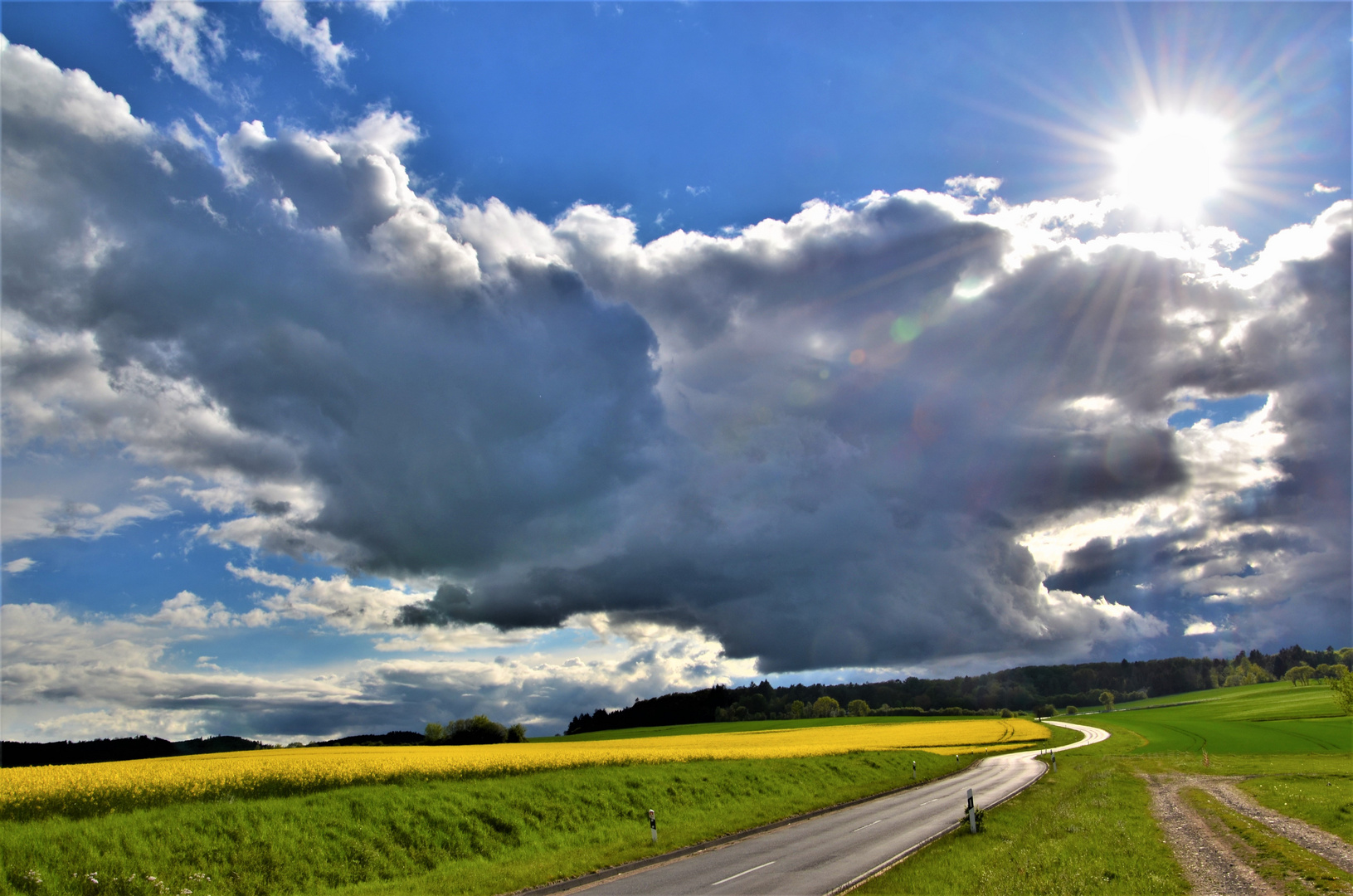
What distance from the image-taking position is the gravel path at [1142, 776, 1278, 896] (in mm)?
19438

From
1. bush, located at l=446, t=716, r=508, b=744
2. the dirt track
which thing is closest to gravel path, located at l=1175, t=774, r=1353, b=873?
the dirt track

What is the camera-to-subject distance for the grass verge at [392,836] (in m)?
20.6

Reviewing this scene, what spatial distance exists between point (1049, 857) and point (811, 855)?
23.5 feet

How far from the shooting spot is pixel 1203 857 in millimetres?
23641

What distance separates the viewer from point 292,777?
98.0 ft

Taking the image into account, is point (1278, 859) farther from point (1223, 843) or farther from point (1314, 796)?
point (1314, 796)

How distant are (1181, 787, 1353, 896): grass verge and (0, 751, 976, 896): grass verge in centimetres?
1708

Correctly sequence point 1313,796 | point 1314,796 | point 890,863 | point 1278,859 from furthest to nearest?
point 1314,796, point 1313,796, point 1278,859, point 890,863

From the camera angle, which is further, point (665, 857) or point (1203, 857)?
point (665, 857)

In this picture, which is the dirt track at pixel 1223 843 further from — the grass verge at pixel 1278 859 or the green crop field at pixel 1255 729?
the green crop field at pixel 1255 729

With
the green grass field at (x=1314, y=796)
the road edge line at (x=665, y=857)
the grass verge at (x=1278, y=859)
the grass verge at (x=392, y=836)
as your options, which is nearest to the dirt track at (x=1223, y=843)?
the grass verge at (x=1278, y=859)

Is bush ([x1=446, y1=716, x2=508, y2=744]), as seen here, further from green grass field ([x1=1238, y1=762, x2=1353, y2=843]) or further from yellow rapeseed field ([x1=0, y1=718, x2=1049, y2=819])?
green grass field ([x1=1238, y1=762, x2=1353, y2=843])

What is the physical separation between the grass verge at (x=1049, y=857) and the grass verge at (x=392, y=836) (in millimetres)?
9734

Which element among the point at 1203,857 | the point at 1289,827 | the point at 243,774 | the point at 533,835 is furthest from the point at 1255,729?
the point at 243,774
